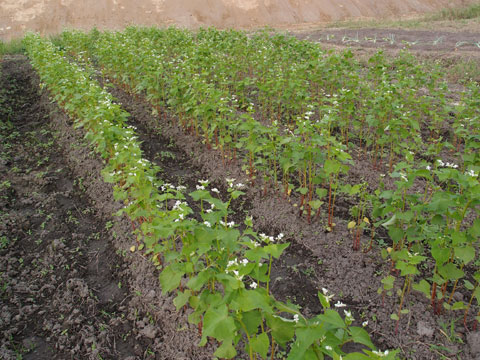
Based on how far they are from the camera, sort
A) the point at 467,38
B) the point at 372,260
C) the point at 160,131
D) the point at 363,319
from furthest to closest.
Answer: the point at 467,38, the point at 160,131, the point at 372,260, the point at 363,319

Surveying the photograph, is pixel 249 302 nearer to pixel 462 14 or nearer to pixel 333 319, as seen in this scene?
pixel 333 319

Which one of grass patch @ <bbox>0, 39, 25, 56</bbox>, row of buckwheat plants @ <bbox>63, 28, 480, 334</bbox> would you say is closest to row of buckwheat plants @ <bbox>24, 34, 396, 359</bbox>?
row of buckwheat plants @ <bbox>63, 28, 480, 334</bbox>

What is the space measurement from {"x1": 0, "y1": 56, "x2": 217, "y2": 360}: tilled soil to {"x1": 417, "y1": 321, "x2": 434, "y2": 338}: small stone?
1.94 meters

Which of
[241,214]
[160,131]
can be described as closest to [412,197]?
[241,214]

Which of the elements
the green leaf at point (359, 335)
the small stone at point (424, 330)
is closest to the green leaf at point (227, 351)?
the green leaf at point (359, 335)

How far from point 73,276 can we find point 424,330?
3.90 metres

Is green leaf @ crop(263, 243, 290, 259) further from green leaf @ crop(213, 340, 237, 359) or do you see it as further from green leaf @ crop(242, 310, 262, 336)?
green leaf @ crop(213, 340, 237, 359)

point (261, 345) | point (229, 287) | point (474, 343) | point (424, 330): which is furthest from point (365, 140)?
point (261, 345)

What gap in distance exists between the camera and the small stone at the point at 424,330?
3.25 meters

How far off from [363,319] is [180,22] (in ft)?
111

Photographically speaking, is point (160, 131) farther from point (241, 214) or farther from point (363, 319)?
point (363, 319)

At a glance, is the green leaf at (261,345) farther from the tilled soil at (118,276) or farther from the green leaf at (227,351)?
the tilled soil at (118,276)

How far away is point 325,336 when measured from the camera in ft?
6.55

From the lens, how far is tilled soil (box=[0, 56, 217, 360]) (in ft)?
11.5
